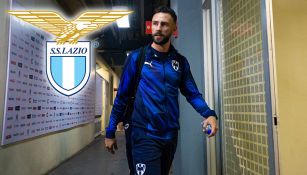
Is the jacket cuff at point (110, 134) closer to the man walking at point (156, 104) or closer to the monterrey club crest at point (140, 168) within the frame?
the man walking at point (156, 104)

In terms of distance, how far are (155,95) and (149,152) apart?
1.02ft

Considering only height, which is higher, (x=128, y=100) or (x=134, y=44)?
(x=134, y=44)

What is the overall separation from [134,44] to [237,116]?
7.01 meters

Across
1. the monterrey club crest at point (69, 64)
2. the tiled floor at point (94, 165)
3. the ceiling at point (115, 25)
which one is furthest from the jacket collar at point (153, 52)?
the ceiling at point (115, 25)

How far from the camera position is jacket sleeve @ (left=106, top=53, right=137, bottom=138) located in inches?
67.2

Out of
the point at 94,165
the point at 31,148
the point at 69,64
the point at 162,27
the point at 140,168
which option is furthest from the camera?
the point at 94,165

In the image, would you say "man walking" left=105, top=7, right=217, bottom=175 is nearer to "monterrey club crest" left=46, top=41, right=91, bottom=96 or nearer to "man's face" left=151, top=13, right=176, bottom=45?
"man's face" left=151, top=13, right=176, bottom=45

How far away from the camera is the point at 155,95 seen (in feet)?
5.34

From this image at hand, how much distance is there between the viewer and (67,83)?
14.5 ft

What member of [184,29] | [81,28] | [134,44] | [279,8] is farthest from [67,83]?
[134,44]

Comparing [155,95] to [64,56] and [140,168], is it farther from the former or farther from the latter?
[64,56]

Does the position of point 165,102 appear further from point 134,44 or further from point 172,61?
point 134,44

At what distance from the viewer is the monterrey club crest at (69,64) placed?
4316mm

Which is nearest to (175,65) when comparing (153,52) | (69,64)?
(153,52)
